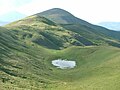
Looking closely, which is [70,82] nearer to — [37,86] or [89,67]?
[37,86]

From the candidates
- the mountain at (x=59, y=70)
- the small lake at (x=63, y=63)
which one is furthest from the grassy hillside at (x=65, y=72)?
the small lake at (x=63, y=63)

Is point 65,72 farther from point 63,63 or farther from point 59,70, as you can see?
point 63,63

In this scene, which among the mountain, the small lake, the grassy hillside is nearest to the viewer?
the grassy hillside

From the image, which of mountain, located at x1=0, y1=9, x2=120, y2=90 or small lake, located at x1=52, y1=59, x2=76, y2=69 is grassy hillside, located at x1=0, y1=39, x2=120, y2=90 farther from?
small lake, located at x1=52, y1=59, x2=76, y2=69

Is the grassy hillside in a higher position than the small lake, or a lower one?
higher

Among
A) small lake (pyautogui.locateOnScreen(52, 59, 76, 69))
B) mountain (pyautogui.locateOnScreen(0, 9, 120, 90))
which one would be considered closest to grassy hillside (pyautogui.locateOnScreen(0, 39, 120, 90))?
mountain (pyautogui.locateOnScreen(0, 9, 120, 90))

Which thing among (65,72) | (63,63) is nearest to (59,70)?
(65,72)

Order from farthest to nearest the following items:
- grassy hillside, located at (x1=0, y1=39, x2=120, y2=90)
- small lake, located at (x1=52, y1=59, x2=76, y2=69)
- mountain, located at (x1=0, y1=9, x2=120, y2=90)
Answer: small lake, located at (x1=52, y1=59, x2=76, y2=69), mountain, located at (x1=0, y1=9, x2=120, y2=90), grassy hillside, located at (x1=0, y1=39, x2=120, y2=90)

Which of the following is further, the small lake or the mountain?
the small lake
